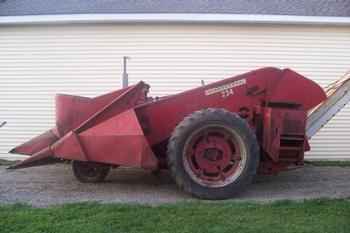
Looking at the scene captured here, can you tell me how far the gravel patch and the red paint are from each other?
1.48 feet

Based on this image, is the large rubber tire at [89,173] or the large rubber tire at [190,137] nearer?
the large rubber tire at [190,137]

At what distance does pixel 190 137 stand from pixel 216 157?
19.6 inches

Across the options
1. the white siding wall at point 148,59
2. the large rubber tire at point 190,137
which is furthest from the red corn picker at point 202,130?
the white siding wall at point 148,59

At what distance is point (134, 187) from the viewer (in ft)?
24.1

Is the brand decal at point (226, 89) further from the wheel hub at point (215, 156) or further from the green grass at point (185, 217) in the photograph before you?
the green grass at point (185, 217)

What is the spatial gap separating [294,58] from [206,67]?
186 centimetres

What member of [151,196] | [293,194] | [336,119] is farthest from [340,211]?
[336,119]

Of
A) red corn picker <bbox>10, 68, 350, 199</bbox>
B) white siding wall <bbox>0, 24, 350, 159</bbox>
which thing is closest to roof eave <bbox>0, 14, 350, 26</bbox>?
white siding wall <bbox>0, 24, 350, 159</bbox>

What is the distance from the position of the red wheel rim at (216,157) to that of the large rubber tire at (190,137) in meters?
0.07

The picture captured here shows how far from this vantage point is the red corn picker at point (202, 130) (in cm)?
638

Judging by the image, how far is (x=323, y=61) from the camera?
1064cm

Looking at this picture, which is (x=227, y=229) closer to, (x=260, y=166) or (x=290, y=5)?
(x=260, y=166)

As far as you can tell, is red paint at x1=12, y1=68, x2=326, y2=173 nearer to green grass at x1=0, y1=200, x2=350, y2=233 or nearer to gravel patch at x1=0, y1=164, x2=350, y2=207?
gravel patch at x1=0, y1=164, x2=350, y2=207

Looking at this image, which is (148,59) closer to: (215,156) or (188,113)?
(188,113)
